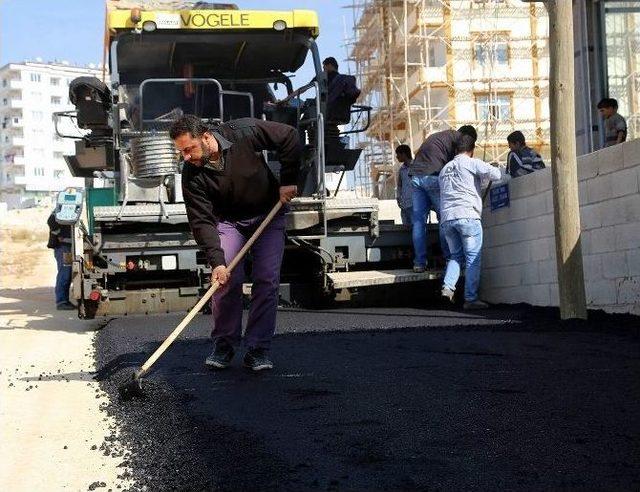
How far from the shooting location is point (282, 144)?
5.54 m

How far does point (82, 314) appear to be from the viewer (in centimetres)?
911

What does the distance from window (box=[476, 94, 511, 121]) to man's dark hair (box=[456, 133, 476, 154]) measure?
26.4m

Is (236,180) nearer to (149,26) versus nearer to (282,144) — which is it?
(282,144)

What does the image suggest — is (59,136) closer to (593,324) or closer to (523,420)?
(593,324)

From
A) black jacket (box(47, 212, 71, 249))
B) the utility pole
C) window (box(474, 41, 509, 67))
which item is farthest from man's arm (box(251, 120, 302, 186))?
window (box(474, 41, 509, 67))

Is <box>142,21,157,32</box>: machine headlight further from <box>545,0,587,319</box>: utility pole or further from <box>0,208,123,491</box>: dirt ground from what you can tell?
<box>545,0,587,319</box>: utility pole

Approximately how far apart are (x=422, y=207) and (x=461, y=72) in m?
27.8

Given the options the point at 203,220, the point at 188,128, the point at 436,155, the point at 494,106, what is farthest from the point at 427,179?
the point at 494,106

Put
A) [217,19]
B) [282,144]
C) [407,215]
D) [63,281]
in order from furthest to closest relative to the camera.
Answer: [63,281] → [407,215] → [217,19] → [282,144]

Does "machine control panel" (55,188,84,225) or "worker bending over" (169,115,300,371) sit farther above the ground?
"machine control panel" (55,188,84,225)

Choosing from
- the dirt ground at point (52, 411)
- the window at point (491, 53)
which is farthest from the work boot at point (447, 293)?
the window at point (491, 53)

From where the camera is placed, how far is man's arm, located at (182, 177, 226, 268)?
17.6ft

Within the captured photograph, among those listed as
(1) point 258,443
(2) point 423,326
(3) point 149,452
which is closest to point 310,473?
(1) point 258,443

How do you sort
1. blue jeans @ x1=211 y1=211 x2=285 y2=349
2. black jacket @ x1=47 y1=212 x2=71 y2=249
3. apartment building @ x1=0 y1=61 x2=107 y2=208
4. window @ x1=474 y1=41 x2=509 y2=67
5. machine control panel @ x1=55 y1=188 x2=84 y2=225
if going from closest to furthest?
blue jeans @ x1=211 y1=211 x2=285 y2=349, machine control panel @ x1=55 y1=188 x2=84 y2=225, black jacket @ x1=47 y1=212 x2=71 y2=249, window @ x1=474 y1=41 x2=509 y2=67, apartment building @ x1=0 y1=61 x2=107 y2=208
